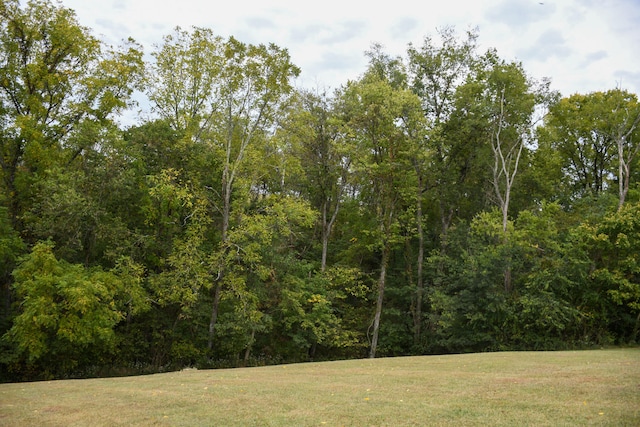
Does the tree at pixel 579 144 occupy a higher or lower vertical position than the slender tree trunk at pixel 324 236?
higher

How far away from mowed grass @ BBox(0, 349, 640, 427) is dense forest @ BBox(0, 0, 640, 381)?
9412 millimetres

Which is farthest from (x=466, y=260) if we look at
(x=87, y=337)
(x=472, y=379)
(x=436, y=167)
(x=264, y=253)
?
(x=87, y=337)

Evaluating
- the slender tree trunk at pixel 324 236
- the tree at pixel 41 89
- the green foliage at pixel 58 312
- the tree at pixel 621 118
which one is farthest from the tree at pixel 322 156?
the tree at pixel 621 118

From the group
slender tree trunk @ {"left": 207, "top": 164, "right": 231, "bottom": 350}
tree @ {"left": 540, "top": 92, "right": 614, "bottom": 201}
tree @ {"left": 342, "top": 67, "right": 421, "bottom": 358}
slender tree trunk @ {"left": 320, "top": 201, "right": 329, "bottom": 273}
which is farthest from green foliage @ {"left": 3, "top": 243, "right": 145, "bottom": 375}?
tree @ {"left": 540, "top": 92, "right": 614, "bottom": 201}

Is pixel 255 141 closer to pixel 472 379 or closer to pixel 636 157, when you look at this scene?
pixel 472 379

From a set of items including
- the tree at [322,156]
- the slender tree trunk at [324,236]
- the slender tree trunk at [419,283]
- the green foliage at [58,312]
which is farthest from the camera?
the slender tree trunk at [324,236]

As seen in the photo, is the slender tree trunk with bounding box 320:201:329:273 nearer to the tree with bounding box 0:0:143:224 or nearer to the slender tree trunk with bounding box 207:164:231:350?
the slender tree trunk with bounding box 207:164:231:350

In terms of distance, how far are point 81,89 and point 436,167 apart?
19.9 meters

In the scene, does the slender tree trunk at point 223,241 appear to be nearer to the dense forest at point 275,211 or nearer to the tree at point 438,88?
the dense forest at point 275,211

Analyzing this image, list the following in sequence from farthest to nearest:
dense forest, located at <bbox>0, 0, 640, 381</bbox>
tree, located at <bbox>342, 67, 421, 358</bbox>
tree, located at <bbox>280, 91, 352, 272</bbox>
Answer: tree, located at <bbox>280, 91, 352, 272</bbox>, tree, located at <bbox>342, 67, 421, 358</bbox>, dense forest, located at <bbox>0, 0, 640, 381</bbox>

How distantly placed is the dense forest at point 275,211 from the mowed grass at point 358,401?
9.41 metres

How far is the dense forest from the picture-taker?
834 inches

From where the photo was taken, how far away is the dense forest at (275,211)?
2119cm

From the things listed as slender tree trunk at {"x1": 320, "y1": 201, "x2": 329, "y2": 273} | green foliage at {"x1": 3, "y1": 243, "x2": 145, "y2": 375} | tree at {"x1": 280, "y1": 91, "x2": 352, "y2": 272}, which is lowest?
green foliage at {"x1": 3, "y1": 243, "x2": 145, "y2": 375}
